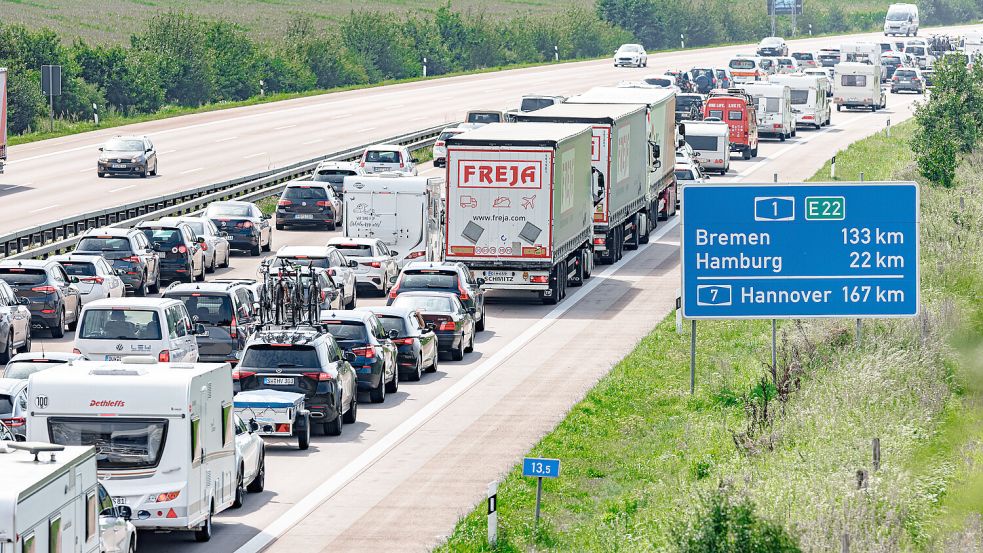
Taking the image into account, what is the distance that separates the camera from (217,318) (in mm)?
31766

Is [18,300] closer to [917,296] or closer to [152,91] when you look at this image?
[917,296]

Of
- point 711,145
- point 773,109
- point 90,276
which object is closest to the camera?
point 90,276

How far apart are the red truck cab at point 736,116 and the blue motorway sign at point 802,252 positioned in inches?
1823

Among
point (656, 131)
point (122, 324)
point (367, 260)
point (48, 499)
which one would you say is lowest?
point (367, 260)

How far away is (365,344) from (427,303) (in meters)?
5.44

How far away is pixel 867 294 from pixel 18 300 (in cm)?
1566

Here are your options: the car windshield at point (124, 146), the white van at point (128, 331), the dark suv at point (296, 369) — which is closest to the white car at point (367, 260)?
the white van at point (128, 331)

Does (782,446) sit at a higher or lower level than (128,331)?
lower

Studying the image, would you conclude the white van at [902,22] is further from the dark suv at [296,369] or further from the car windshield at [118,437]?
the car windshield at [118,437]

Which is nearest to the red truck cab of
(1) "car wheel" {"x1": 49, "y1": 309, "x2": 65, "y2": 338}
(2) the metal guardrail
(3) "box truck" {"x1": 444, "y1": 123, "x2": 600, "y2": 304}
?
(2) the metal guardrail

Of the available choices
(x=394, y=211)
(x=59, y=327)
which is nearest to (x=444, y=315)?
(x=59, y=327)

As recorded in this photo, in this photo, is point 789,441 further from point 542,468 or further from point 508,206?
point 508,206

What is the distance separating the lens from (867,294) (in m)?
27.0

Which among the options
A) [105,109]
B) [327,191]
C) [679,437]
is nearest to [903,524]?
[679,437]
